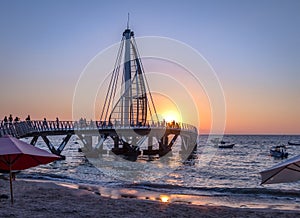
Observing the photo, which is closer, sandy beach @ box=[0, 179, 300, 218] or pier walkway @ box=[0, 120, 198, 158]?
sandy beach @ box=[0, 179, 300, 218]

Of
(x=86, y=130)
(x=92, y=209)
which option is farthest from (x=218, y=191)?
(x=86, y=130)

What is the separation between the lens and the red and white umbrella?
8.99 m

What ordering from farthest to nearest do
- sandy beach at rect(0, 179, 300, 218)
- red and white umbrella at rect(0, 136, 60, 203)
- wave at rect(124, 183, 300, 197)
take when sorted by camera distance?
wave at rect(124, 183, 300, 197), sandy beach at rect(0, 179, 300, 218), red and white umbrella at rect(0, 136, 60, 203)

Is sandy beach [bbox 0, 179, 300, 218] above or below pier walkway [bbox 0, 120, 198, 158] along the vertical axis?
below

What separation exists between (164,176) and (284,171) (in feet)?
75.8

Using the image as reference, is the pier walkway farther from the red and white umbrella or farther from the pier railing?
the red and white umbrella

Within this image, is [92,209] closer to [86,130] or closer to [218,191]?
[218,191]

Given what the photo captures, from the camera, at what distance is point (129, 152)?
49156 millimetres

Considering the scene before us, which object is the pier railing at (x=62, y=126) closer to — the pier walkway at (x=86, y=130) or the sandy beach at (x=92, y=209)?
the pier walkway at (x=86, y=130)

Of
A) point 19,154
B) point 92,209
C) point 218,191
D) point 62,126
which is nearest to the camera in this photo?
point 19,154

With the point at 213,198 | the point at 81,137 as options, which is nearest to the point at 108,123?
the point at 81,137

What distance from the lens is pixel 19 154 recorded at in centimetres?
905

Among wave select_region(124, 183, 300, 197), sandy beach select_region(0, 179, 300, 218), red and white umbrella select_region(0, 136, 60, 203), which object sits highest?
red and white umbrella select_region(0, 136, 60, 203)

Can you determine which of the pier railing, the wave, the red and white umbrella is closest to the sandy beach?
the red and white umbrella
